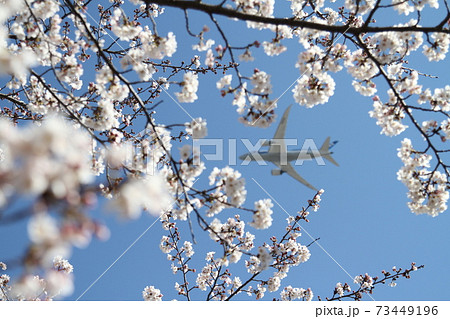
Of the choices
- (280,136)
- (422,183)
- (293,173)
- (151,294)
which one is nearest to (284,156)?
(280,136)

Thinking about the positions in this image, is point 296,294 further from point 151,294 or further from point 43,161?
point 43,161

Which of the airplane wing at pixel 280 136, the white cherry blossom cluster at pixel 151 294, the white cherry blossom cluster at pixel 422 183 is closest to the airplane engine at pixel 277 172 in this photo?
the airplane wing at pixel 280 136

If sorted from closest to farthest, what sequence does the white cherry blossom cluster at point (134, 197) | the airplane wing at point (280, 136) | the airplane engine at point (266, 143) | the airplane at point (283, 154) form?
1. the white cherry blossom cluster at point (134, 197)
2. the airplane wing at point (280, 136)
3. the airplane at point (283, 154)
4. the airplane engine at point (266, 143)

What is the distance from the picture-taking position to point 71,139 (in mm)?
1678

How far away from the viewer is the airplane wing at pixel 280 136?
223 inches

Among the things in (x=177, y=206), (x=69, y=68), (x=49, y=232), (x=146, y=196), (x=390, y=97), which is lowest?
(x=49, y=232)

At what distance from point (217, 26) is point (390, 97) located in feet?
10.7

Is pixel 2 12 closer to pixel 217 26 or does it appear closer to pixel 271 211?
pixel 217 26

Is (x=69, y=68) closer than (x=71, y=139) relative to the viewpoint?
No

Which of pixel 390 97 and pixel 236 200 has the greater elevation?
pixel 390 97

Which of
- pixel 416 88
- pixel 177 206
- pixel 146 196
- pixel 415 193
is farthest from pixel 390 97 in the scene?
pixel 146 196

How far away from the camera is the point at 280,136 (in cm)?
600

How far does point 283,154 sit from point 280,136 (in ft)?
1.60

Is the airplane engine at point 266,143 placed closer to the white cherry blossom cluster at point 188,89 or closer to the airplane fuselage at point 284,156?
the airplane fuselage at point 284,156
